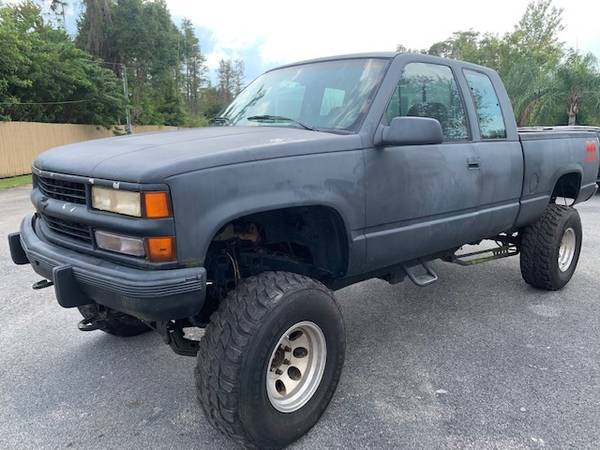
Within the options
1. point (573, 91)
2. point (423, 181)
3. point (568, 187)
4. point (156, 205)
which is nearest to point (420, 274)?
point (423, 181)

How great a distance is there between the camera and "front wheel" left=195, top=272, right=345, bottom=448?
2.30m

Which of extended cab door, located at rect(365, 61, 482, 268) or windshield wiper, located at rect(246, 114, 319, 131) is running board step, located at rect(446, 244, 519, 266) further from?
windshield wiper, located at rect(246, 114, 319, 131)

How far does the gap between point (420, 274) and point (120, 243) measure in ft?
7.34

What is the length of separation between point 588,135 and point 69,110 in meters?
28.3

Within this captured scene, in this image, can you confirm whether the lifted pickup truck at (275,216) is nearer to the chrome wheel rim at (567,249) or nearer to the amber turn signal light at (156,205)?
the amber turn signal light at (156,205)

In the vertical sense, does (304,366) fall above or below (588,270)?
above

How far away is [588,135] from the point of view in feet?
16.9

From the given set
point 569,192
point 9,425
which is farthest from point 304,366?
point 569,192

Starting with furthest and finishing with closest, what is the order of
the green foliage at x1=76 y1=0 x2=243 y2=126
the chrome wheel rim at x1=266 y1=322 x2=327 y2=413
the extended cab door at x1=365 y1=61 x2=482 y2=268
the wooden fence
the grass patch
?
the green foliage at x1=76 y1=0 x2=243 y2=126, the wooden fence, the grass patch, the extended cab door at x1=365 y1=61 x2=482 y2=268, the chrome wheel rim at x1=266 y1=322 x2=327 y2=413

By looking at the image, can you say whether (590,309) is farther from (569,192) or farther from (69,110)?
(69,110)

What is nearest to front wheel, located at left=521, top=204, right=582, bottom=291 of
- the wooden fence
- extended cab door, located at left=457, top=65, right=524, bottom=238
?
extended cab door, located at left=457, top=65, right=524, bottom=238

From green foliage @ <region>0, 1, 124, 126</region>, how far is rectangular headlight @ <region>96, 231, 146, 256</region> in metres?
21.5

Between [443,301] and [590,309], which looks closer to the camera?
[590,309]

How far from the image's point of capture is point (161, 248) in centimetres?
214
